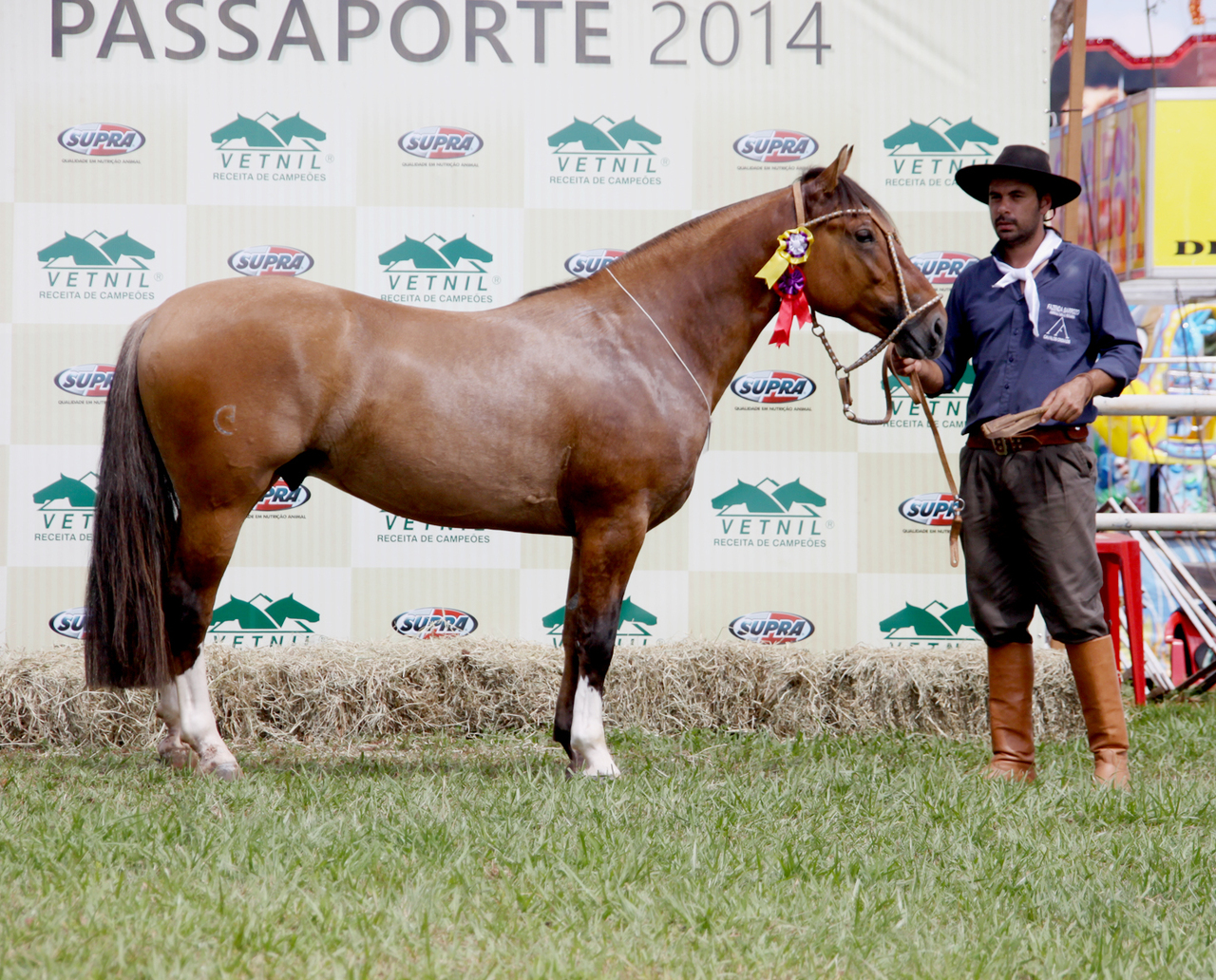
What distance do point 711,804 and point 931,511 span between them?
240 centimetres

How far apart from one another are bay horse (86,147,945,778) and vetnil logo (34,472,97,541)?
155 cm

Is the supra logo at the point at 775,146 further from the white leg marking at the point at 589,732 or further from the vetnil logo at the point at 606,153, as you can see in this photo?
the white leg marking at the point at 589,732

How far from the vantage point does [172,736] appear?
3475 millimetres

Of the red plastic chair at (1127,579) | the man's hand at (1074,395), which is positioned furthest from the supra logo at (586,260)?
the red plastic chair at (1127,579)

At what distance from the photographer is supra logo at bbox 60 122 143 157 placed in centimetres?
471

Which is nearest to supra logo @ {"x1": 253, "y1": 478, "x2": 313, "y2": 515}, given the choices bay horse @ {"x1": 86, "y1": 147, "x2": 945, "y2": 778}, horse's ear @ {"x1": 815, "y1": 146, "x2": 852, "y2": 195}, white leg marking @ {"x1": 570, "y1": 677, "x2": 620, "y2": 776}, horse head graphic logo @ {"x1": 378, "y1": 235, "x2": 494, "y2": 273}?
horse head graphic logo @ {"x1": 378, "y1": 235, "x2": 494, "y2": 273}

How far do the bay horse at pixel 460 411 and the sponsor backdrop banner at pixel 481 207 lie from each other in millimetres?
1343

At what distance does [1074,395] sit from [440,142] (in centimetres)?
297

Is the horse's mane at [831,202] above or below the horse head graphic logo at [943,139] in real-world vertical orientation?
below

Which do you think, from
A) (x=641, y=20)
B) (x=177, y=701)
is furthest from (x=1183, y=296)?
(x=177, y=701)

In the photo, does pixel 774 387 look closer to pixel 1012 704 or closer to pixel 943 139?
pixel 943 139

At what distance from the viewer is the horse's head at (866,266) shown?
3494 millimetres

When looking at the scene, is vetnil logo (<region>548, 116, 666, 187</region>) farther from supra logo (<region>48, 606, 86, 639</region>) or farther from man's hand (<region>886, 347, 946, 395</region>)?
supra logo (<region>48, 606, 86, 639</region>)

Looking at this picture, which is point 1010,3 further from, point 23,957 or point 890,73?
point 23,957
